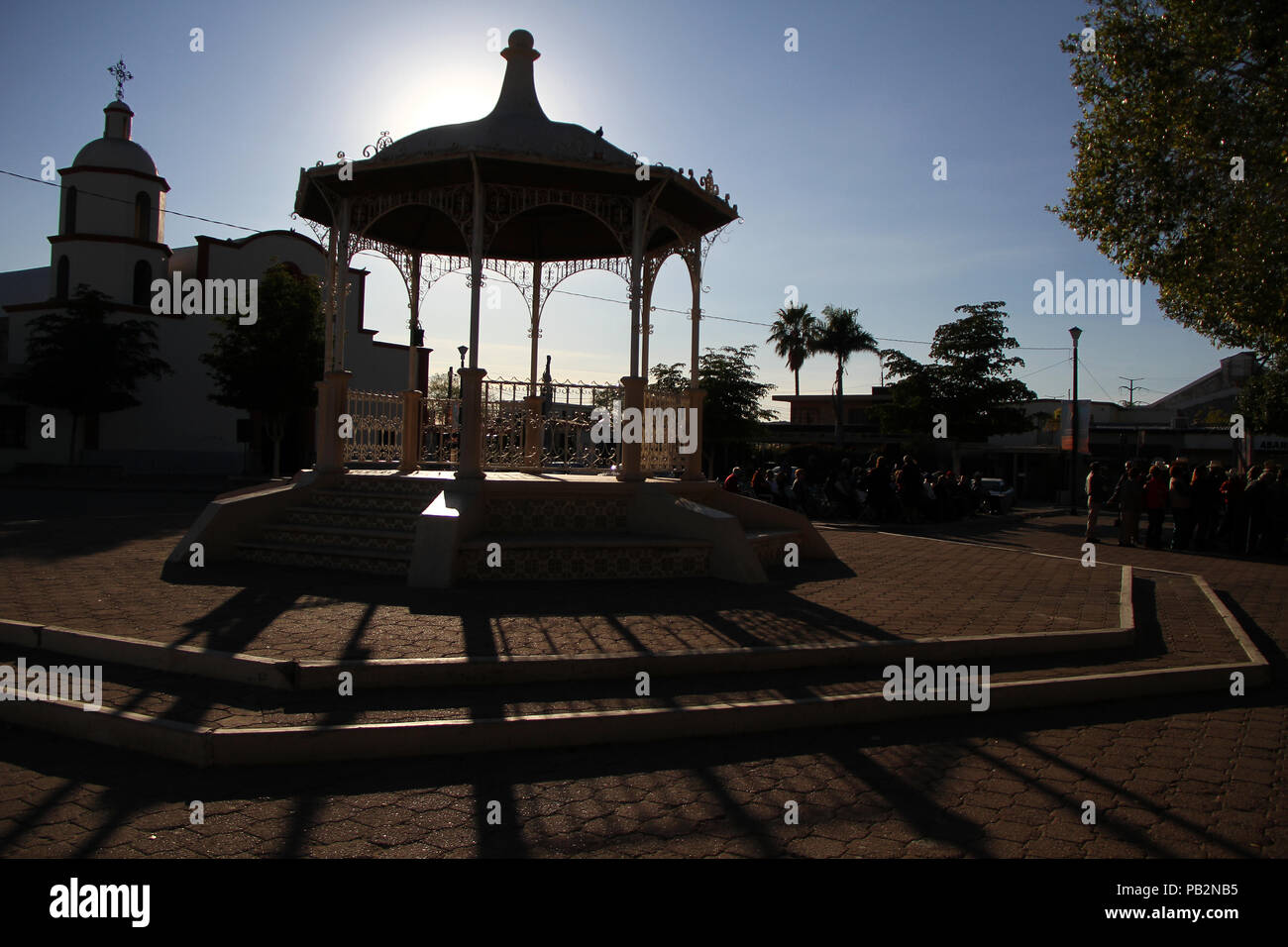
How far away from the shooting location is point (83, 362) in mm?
29703

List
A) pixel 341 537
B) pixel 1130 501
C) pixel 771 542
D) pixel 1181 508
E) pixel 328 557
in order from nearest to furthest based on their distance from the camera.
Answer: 1. pixel 328 557
2. pixel 341 537
3. pixel 771 542
4. pixel 1130 501
5. pixel 1181 508

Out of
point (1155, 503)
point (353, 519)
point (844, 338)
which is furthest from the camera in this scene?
point (844, 338)

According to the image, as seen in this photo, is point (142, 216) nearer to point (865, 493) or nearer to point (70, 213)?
point (70, 213)

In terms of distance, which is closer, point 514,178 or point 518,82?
point 514,178

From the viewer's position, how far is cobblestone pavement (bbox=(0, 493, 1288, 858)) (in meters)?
3.42

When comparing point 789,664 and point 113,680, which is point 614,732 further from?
point 113,680

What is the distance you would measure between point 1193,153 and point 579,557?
32.6 ft

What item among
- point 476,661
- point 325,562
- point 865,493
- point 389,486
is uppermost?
point 389,486

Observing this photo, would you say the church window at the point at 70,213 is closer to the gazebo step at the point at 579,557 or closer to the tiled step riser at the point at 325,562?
the tiled step riser at the point at 325,562

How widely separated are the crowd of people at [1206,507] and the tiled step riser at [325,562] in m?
12.7

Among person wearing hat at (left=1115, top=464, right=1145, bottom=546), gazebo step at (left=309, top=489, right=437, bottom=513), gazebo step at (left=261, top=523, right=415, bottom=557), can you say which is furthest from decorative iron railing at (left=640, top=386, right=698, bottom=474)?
person wearing hat at (left=1115, top=464, right=1145, bottom=546)

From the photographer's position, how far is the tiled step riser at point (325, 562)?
8.81 meters

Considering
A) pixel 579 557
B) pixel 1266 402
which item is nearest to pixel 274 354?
pixel 579 557
